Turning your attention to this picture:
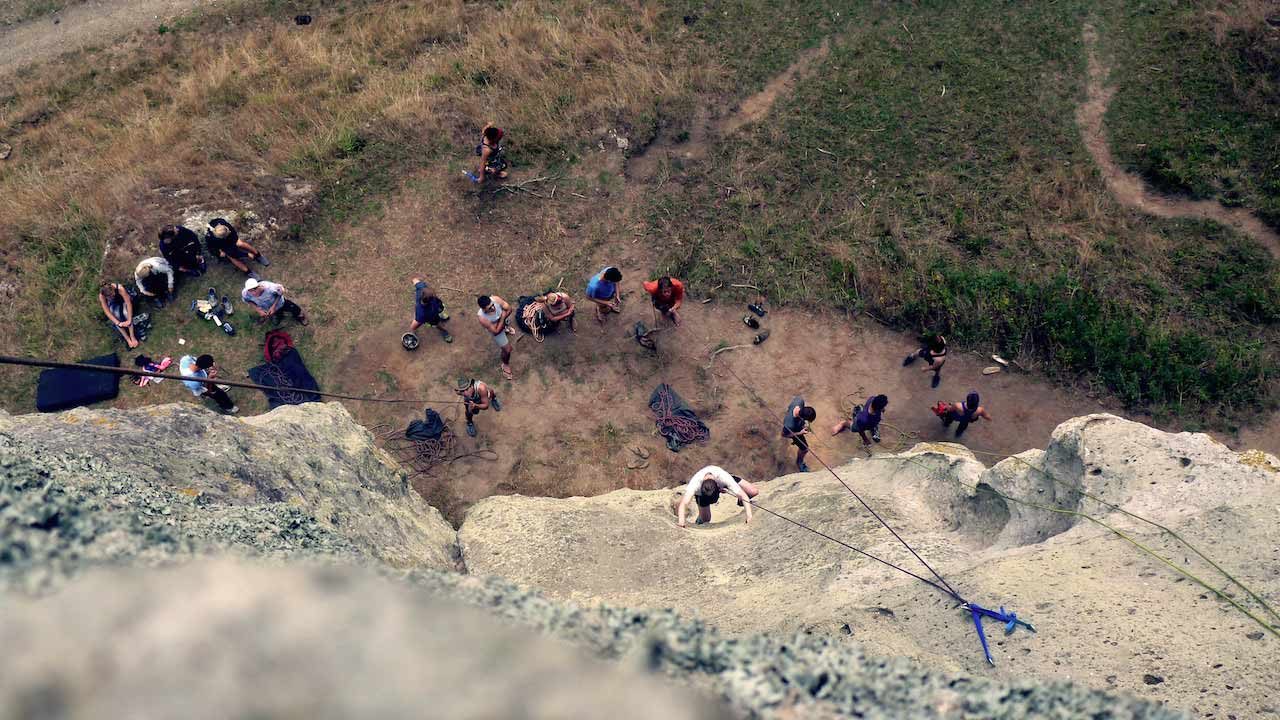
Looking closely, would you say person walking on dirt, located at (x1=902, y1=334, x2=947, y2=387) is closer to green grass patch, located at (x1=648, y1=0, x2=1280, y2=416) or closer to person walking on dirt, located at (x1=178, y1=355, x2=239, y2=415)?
green grass patch, located at (x1=648, y1=0, x2=1280, y2=416)

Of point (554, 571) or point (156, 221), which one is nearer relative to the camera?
point (554, 571)

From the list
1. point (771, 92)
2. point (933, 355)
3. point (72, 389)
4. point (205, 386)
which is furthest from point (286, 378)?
point (771, 92)

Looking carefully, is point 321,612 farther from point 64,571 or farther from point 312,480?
point 312,480

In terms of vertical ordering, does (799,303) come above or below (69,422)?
below

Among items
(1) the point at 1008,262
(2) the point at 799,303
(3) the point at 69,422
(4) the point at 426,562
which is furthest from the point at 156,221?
(1) the point at 1008,262

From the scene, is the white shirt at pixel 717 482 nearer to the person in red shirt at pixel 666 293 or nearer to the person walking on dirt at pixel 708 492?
the person walking on dirt at pixel 708 492

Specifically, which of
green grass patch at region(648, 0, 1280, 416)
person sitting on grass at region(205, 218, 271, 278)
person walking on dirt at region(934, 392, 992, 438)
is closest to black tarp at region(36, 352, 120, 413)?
person sitting on grass at region(205, 218, 271, 278)
